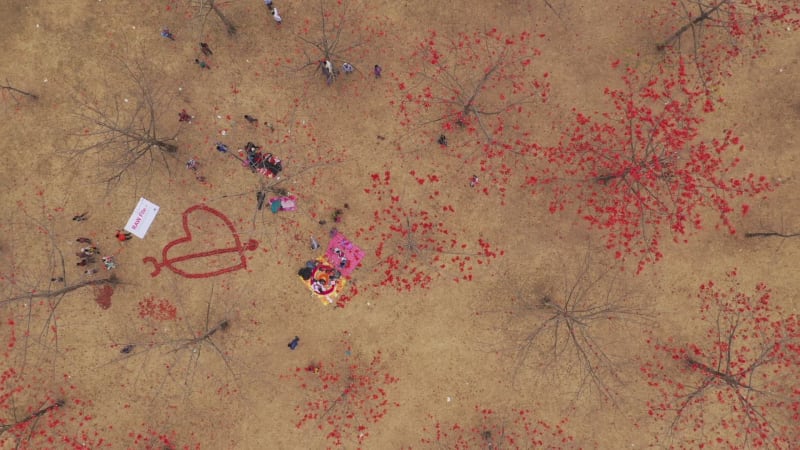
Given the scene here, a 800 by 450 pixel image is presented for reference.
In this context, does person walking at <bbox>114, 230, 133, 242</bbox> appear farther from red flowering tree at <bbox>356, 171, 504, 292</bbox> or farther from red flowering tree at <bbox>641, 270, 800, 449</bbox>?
red flowering tree at <bbox>641, 270, 800, 449</bbox>

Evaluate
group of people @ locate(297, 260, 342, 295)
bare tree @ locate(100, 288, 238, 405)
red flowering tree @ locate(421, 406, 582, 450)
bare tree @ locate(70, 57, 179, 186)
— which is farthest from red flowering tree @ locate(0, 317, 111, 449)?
A: red flowering tree @ locate(421, 406, 582, 450)

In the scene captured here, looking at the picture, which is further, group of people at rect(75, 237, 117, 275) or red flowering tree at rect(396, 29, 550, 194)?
red flowering tree at rect(396, 29, 550, 194)

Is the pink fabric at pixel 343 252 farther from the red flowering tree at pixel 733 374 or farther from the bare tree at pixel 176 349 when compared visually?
the red flowering tree at pixel 733 374

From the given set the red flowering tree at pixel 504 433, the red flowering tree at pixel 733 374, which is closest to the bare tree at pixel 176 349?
the red flowering tree at pixel 504 433

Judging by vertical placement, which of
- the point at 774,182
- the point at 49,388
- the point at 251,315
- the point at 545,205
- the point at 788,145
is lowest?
the point at 49,388

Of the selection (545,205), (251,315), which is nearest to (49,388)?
(251,315)

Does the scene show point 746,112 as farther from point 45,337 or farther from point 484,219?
point 45,337
